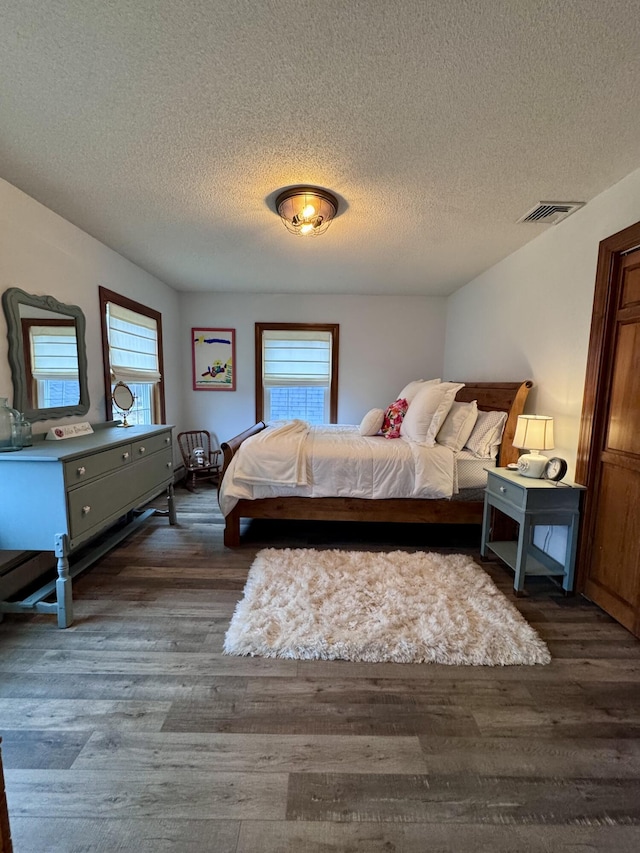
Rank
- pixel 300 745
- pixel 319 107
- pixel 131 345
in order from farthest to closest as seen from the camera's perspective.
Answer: pixel 131 345 → pixel 319 107 → pixel 300 745

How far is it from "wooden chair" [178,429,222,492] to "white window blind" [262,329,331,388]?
114 cm

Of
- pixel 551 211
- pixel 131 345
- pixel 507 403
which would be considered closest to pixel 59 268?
pixel 131 345

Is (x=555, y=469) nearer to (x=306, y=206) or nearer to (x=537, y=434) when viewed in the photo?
(x=537, y=434)

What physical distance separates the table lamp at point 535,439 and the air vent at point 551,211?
1344 millimetres

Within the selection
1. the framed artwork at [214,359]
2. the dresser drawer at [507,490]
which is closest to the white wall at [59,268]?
the framed artwork at [214,359]

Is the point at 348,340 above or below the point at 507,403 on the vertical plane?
above

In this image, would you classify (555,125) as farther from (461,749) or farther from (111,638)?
(111,638)

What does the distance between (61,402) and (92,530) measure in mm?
1063

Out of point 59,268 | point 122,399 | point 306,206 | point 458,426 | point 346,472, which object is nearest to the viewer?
point 306,206

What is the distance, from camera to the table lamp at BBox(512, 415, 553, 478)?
2.28 meters

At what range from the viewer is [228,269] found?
366 cm

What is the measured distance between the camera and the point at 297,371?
4.80 meters

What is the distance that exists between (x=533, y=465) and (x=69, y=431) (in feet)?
10.3

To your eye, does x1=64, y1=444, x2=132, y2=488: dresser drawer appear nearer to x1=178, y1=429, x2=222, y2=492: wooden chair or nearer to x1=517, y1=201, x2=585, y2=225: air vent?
x1=178, y1=429, x2=222, y2=492: wooden chair
